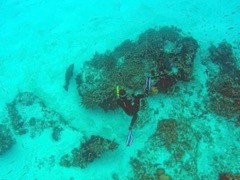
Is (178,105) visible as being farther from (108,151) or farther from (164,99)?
(108,151)

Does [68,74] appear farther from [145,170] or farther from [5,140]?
[145,170]

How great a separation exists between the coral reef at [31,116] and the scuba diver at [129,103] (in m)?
2.21

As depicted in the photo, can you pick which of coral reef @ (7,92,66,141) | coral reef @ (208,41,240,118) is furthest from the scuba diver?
coral reef @ (208,41,240,118)

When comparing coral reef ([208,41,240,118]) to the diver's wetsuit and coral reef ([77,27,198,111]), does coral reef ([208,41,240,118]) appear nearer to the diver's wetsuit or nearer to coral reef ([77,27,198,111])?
coral reef ([77,27,198,111])

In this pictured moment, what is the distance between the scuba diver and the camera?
30.8 ft

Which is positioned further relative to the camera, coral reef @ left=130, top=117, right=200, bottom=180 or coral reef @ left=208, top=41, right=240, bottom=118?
coral reef @ left=208, top=41, right=240, bottom=118

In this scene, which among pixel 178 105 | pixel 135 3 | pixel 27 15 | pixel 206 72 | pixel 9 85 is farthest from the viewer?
pixel 27 15

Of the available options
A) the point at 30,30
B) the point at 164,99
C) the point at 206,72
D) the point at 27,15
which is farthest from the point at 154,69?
the point at 27,15

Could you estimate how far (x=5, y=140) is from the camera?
982 cm

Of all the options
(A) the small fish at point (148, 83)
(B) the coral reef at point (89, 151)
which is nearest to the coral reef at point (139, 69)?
(A) the small fish at point (148, 83)

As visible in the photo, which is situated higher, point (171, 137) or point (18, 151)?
point (171, 137)

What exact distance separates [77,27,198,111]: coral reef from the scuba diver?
22 centimetres

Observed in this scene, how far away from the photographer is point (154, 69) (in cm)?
954

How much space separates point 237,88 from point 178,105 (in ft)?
6.71
